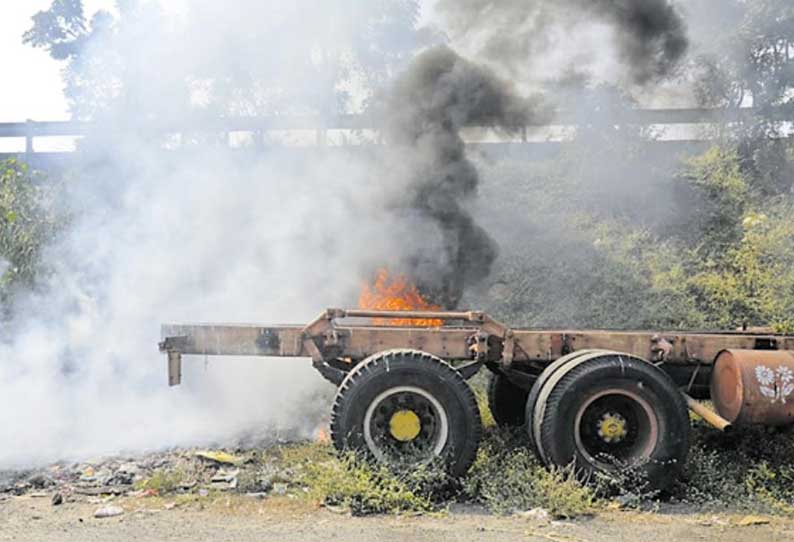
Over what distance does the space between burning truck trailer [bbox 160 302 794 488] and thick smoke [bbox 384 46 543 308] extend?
4623 millimetres

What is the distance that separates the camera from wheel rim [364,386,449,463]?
20.7 feet

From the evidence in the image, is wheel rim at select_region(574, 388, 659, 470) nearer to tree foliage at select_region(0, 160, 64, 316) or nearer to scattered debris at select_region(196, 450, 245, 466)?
scattered debris at select_region(196, 450, 245, 466)

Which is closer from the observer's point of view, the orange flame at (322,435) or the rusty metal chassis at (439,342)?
the rusty metal chassis at (439,342)

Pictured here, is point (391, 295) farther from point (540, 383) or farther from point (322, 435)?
point (540, 383)

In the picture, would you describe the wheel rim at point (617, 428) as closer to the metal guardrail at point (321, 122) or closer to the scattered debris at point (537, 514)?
the scattered debris at point (537, 514)

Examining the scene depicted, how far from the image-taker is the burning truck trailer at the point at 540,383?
6.27 meters

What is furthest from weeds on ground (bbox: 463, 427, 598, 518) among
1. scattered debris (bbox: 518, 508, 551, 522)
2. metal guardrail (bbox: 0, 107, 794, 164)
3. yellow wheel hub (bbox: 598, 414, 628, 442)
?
metal guardrail (bbox: 0, 107, 794, 164)

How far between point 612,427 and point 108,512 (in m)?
4.11

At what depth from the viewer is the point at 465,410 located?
633cm

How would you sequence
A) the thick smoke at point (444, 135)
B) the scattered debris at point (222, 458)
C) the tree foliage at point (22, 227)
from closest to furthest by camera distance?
1. the scattered debris at point (222, 458)
2. the tree foliage at point (22, 227)
3. the thick smoke at point (444, 135)

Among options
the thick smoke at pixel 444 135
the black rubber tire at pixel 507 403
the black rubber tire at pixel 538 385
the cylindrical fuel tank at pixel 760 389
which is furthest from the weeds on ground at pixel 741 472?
the thick smoke at pixel 444 135

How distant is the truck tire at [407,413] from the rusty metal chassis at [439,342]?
0.46 metres

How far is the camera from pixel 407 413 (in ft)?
20.9

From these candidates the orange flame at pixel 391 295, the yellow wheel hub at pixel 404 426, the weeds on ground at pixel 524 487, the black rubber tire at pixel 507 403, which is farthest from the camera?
the orange flame at pixel 391 295
